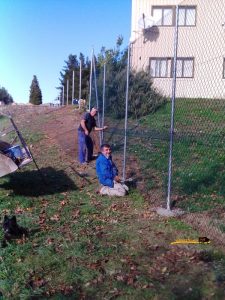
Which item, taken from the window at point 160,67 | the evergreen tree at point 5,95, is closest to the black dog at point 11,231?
the window at point 160,67

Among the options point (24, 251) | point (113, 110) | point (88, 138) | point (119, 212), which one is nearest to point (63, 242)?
point (24, 251)

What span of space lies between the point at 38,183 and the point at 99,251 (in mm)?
4661

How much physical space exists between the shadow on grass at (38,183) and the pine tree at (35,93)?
5841cm

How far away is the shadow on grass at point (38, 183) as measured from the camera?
945 cm

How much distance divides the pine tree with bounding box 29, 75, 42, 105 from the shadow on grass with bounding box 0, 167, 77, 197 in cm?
5841

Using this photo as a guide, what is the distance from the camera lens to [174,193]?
820cm

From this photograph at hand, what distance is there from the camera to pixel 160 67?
12.5m

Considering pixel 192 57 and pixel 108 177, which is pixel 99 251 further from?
pixel 192 57

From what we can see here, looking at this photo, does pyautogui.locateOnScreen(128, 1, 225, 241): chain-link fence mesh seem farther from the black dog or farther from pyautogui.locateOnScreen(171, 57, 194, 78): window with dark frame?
the black dog

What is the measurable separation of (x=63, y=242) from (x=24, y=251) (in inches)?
20.2

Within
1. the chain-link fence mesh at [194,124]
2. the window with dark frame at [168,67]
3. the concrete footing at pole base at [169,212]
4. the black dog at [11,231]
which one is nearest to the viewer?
the black dog at [11,231]

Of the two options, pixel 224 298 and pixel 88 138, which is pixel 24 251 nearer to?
pixel 224 298

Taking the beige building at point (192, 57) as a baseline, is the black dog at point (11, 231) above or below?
below

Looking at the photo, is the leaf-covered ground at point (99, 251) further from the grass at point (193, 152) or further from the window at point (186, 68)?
the window at point (186, 68)
